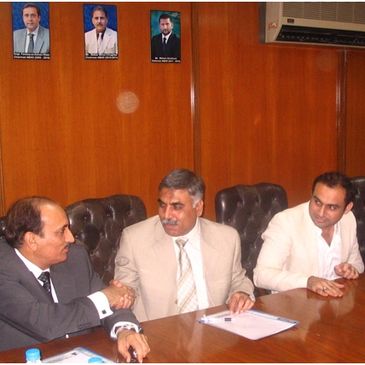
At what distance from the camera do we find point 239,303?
2.18 m

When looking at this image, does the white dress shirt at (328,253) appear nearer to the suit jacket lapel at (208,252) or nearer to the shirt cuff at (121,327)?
the suit jacket lapel at (208,252)

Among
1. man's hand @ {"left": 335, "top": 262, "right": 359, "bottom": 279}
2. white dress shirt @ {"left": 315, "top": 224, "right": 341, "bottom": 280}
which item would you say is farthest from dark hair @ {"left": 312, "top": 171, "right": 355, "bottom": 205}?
man's hand @ {"left": 335, "top": 262, "right": 359, "bottom": 279}

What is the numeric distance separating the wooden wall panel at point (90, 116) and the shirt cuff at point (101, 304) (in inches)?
74.7

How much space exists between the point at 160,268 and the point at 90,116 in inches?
69.8

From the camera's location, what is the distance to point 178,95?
4.34 meters

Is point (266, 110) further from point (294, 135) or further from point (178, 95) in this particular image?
point (178, 95)

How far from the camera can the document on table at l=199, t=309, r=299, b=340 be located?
191cm

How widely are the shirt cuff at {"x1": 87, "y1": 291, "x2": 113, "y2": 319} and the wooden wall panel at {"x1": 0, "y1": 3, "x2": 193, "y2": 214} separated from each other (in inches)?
74.7

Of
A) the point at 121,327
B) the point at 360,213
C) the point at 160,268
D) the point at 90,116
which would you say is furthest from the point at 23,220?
the point at 360,213

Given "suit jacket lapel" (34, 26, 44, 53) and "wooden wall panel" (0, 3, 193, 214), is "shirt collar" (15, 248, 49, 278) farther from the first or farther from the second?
"suit jacket lapel" (34, 26, 44, 53)

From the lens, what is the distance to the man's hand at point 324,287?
92.7 inches

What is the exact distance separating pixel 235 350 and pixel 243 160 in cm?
312

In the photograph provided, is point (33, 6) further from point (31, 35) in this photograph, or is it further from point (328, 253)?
point (328, 253)

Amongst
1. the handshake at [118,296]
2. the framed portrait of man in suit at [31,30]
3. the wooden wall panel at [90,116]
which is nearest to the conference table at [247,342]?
the handshake at [118,296]
